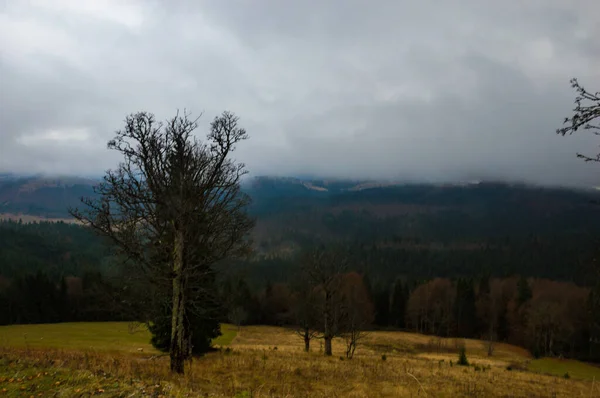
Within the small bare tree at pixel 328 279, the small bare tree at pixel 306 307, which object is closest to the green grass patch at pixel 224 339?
the small bare tree at pixel 306 307

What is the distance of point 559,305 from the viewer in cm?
6575

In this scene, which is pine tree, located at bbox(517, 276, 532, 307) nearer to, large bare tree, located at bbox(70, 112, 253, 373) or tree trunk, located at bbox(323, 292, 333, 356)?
tree trunk, located at bbox(323, 292, 333, 356)

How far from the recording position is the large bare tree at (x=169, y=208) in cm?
1134

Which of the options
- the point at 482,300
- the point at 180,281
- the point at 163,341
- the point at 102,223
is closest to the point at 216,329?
the point at 163,341

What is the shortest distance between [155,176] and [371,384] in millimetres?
11028

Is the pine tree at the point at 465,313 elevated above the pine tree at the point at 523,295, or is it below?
below

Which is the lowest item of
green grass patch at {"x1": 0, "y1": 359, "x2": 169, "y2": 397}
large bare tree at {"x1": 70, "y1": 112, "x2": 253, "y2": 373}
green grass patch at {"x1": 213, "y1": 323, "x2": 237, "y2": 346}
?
green grass patch at {"x1": 213, "y1": 323, "x2": 237, "y2": 346}

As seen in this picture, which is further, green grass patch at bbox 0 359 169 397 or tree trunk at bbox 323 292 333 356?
tree trunk at bbox 323 292 333 356

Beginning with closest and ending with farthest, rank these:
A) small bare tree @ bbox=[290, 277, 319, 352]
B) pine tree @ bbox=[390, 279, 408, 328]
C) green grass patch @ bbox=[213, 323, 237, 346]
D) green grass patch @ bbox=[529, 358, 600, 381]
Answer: small bare tree @ bbox=[290, 277, 319, 352], green grass patch @ bbox=[529, 358, 600, 381], green grass patch @ bbox=[213, 323, 237, 346], pine tree @ bbox=[390, 279, 408, 328]

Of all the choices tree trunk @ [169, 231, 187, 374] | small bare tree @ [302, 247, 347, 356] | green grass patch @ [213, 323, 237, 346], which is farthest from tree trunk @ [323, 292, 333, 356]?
tree trunk @ [169, 231, 187, 374]

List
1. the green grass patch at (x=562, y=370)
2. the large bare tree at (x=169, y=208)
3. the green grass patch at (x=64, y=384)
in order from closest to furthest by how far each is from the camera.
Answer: the green grass patch at (x=64, y=384) < the large bare tree at (x=169, y=208) < the green grass patch at (x=562, y=370)

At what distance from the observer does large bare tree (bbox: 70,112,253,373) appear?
1134cm

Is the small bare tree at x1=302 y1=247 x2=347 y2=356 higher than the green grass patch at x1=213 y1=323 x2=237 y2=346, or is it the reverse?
the small bare tree at x1=302 y1=247 x2=347 y2=356

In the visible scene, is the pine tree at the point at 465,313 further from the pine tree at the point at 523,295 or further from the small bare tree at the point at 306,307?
the small bare tree at the point at 306,307
